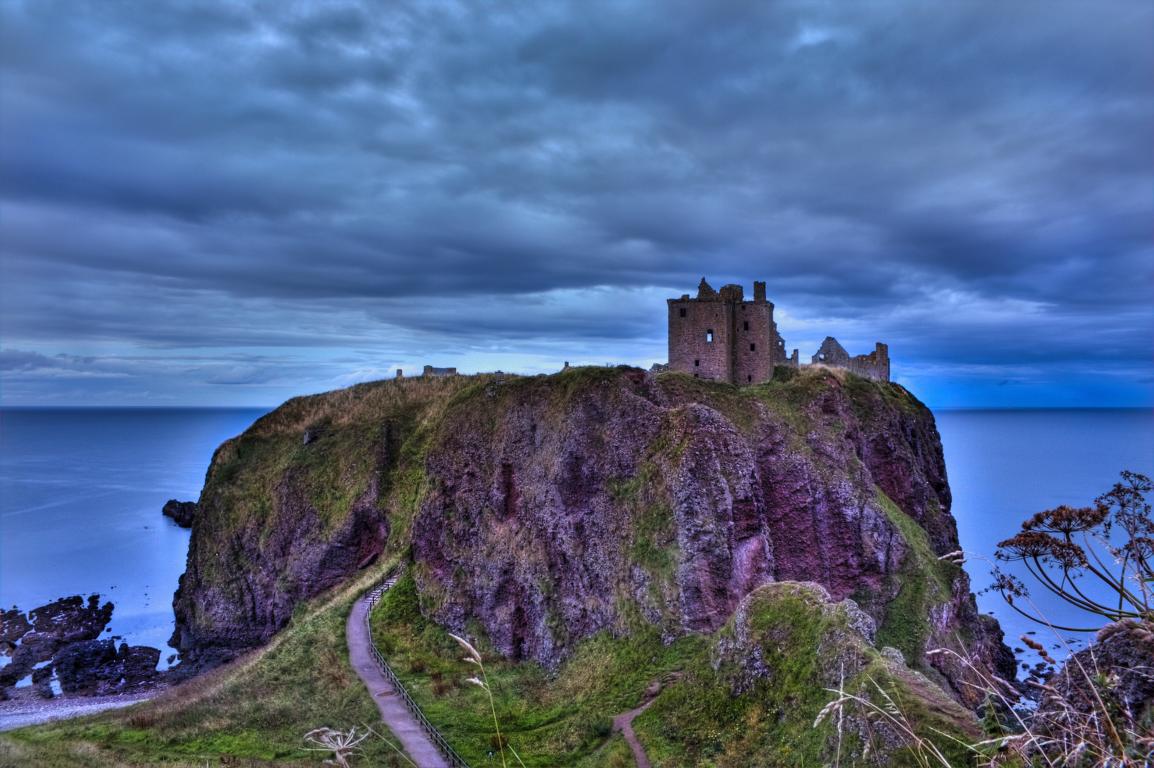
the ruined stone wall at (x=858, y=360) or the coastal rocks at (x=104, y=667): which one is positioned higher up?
the ruined stone wall at (x=858, y=360)

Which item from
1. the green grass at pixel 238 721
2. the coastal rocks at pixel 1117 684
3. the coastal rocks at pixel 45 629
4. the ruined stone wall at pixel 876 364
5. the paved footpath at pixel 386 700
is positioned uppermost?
the ruined stone wall at pixel 876 364

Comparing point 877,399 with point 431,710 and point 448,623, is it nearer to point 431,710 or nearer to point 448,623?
point 448,623

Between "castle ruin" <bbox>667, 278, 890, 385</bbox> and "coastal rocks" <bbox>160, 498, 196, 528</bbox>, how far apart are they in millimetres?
97781

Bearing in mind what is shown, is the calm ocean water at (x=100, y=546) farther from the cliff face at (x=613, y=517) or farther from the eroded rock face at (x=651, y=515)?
the eroded rock face at (x=651, y=515)

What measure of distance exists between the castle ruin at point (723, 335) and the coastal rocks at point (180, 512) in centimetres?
9778

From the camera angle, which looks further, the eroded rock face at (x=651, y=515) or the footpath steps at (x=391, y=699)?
the eroded rock face at (x=651, y=515)

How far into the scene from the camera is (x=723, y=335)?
53531mm

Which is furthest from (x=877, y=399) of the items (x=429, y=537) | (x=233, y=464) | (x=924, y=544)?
(x=233, y=464)

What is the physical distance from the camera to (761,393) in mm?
51438

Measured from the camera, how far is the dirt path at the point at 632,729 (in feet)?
85.9

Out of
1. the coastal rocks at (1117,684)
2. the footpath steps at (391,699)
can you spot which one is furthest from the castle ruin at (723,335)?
the coastal rocks at (1117,684)

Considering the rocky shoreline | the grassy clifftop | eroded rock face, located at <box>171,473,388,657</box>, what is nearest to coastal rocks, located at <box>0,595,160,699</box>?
the rocky shoreline

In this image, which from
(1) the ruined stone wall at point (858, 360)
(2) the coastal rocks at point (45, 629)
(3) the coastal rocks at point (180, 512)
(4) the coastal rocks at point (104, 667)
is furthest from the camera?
(3) the coastal rocks at point (180, 512)

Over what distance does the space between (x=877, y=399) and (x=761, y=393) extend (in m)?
13.8
